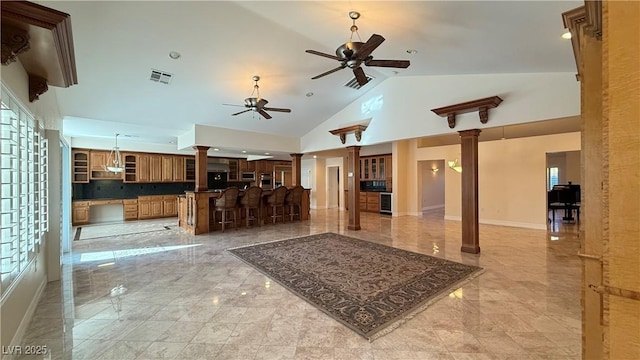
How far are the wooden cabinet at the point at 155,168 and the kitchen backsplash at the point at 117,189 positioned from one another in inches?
15.6

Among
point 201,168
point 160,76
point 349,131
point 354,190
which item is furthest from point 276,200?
point 160,76

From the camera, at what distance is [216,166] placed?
33.7 ft

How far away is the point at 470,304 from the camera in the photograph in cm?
275

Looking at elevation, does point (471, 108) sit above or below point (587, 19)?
above

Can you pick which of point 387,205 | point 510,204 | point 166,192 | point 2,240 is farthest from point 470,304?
point 166,192

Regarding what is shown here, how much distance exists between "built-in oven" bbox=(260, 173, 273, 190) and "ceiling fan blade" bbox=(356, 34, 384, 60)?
914 centimetres

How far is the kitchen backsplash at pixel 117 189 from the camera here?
805cm

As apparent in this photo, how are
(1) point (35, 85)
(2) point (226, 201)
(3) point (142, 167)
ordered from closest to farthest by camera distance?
(1) point (35, 85) < (2) point (226, 201) < (3) point (142, 167)

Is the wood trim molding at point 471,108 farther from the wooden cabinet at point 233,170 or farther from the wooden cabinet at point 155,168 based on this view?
the wooden cabinet at point 155,168

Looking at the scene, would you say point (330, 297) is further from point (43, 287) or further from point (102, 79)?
point (102, 79)

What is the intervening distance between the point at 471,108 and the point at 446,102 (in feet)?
1.75

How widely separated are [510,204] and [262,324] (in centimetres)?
757

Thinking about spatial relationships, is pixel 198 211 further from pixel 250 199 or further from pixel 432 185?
pixel 432 185

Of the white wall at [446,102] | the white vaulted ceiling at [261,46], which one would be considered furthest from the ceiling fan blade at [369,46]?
the white wall at [446,102]
